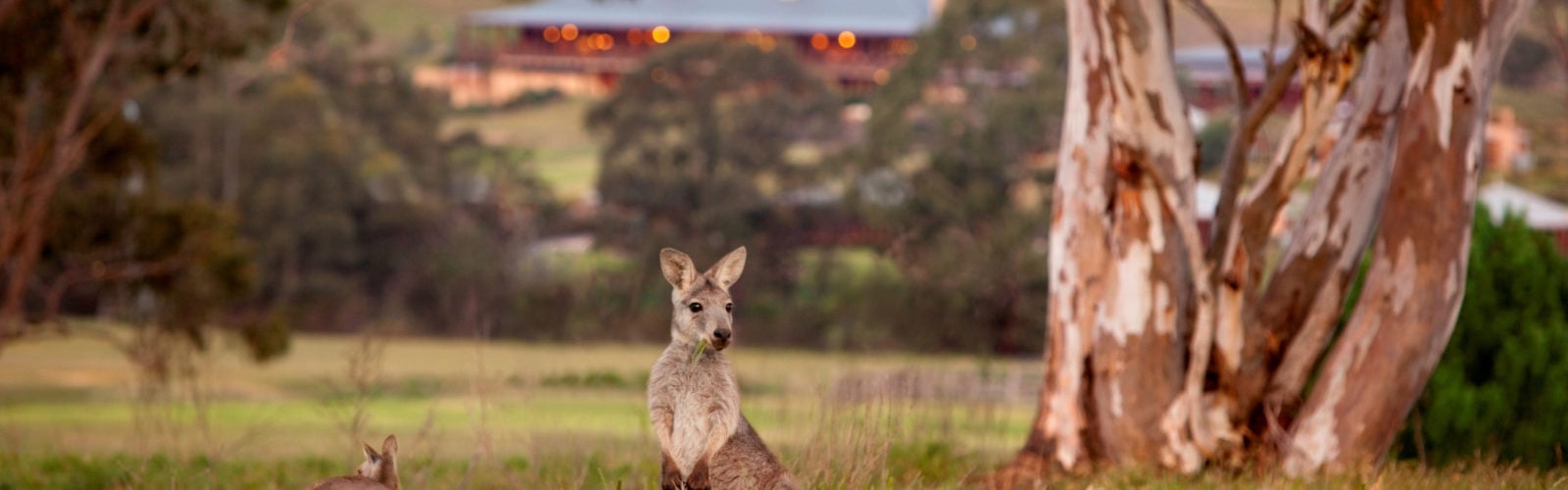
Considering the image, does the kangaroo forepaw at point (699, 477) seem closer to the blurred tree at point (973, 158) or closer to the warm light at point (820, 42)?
the blurred tree at point (973, 158)

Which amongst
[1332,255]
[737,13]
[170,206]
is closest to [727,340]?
[1332,255]

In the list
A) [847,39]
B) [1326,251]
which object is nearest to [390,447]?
[1326,251]

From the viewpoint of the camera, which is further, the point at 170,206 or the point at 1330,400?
the point at 170,206

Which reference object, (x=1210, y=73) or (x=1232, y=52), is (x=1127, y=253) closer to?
(x=1232, y=52)

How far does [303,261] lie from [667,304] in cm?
581

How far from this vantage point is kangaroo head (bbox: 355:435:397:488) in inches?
139

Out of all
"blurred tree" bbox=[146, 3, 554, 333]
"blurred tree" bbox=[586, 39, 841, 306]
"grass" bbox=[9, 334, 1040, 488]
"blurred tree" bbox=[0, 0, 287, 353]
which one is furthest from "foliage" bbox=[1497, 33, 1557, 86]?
"blurred tree" bbox=[0, 0, 287, 353]

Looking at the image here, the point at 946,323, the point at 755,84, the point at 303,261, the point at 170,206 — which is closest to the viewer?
the point at 170,206

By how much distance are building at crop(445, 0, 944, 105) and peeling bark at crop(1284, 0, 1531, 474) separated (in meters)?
29.7

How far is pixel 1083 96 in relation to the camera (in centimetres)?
614

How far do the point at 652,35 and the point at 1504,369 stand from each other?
3075cm

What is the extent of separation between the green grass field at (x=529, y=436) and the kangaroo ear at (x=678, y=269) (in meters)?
0.72

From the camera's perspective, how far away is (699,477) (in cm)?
356

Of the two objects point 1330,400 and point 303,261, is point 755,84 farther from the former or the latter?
point 1330,400
